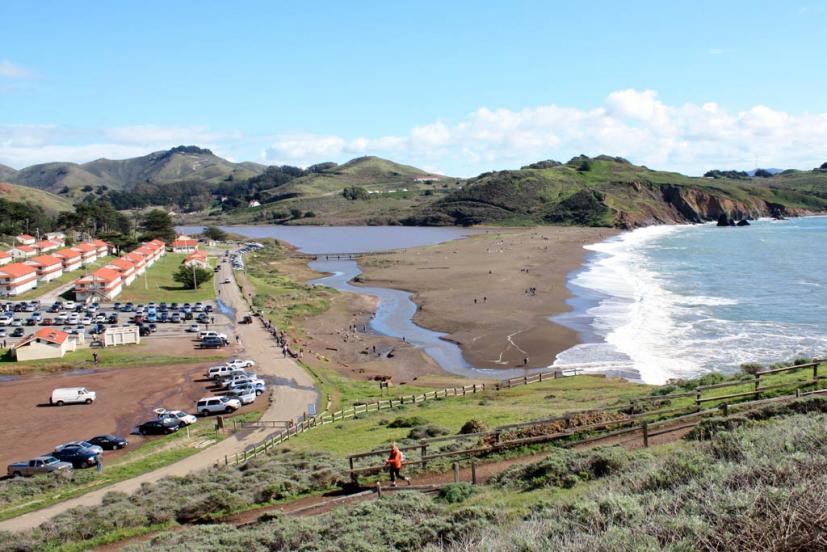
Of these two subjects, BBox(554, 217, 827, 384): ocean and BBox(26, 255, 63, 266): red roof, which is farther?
BBox(26, 255, 63, 266): red roof

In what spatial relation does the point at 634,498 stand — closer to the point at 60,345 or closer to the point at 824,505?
the point at 824,505

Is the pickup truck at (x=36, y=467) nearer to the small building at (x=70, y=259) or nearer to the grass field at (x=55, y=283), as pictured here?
the grass field at (x=55, y=283)

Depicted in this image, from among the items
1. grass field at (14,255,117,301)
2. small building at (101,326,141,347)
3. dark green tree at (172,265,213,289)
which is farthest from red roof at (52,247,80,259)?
small building at (101,326,141,347)

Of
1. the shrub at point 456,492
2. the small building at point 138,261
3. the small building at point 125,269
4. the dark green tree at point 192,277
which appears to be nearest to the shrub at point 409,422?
the shrub at point 456,492

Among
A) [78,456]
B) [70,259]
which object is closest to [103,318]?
[70,259]

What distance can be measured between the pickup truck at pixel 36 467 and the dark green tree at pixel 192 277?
5358 cm

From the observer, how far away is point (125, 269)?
78125mm

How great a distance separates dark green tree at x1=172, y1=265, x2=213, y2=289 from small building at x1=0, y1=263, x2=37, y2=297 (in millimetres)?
15431

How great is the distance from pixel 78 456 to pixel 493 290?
2085 inches

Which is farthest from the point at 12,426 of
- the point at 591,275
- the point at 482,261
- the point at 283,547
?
the point at 482,261

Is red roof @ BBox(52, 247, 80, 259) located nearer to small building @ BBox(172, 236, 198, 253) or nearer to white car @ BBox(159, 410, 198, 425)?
small building @ BBox(172, 236, 198, 253)

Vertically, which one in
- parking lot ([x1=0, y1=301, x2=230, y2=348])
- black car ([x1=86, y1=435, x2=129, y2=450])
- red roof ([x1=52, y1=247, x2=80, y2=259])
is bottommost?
black car ([x1=86, y1=435, x2=129, y2=450])

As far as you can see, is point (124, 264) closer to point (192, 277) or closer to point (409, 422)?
point (192, 277)

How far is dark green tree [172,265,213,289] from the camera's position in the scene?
78650 mm
